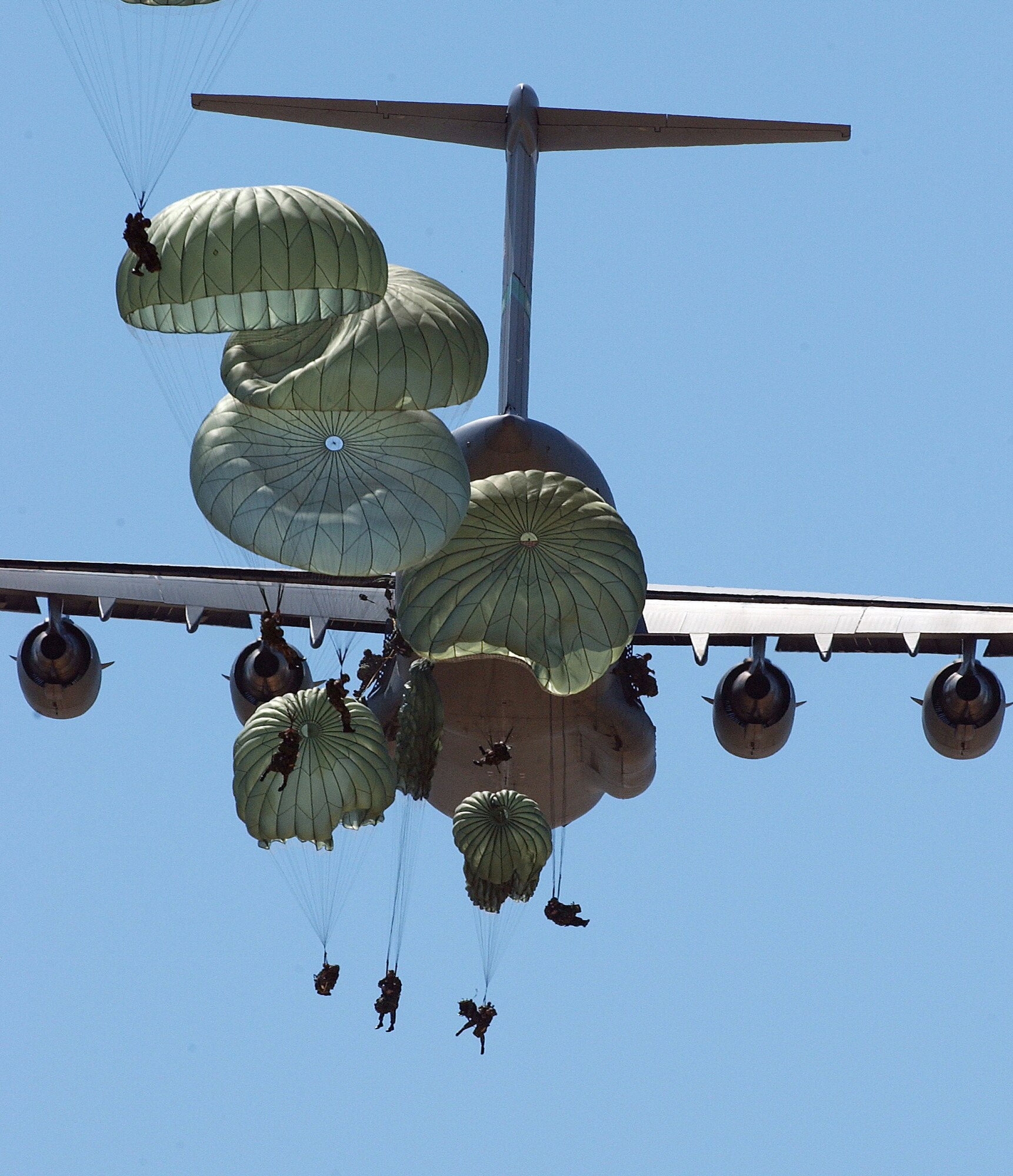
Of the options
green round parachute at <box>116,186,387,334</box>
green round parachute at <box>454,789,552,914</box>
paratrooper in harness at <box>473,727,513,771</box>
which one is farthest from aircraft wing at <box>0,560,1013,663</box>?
green round parachute at <box>116,186,387,334</box>

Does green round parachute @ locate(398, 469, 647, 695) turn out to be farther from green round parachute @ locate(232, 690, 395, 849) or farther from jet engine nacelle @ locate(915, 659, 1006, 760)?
jet engine nacelle @ locate(915, 659, 1006, 760)

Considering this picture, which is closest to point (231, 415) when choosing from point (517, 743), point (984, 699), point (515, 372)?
point (517, 743)

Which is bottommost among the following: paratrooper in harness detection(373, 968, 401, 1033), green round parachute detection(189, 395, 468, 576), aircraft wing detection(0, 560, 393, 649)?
paratrooper in harness detection(373, 968, 401, 1033)

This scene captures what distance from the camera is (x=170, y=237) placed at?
35.7m

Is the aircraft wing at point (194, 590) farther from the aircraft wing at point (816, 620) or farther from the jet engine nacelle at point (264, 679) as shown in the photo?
the aircraft wing at point (816, 620)

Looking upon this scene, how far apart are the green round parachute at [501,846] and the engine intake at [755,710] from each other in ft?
17.8

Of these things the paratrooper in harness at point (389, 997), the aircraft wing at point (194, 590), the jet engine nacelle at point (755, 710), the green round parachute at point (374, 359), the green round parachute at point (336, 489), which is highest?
the aircraft wing at point (194, 590)

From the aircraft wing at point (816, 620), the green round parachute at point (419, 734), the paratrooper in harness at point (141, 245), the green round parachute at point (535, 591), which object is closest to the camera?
the paratrooper in harness at point (141, 245)

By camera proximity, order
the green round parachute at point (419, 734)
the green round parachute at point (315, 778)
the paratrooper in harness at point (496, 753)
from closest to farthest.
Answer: the green round parachute at point (315, 778) → the paratrooper in harness at point (496, 753) → the green round parachute at point (419, 734)

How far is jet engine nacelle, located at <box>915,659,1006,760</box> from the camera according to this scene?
4641 cm

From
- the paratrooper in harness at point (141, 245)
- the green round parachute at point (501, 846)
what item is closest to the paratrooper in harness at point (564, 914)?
the green round parachute at point (501, 846)

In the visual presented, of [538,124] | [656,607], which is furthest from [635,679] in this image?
[538,124]

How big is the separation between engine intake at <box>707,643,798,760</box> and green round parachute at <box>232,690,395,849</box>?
8.21 meters

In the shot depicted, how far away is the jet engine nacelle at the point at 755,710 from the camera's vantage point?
46.5 metres
